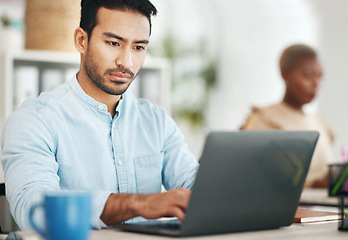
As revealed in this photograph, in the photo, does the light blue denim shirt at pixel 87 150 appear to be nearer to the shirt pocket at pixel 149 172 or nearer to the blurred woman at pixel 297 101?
the shirt pocket at pixel 149 172

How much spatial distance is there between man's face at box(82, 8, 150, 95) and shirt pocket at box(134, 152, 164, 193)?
8.9 inches

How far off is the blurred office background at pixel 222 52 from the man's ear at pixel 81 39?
11.2 ft

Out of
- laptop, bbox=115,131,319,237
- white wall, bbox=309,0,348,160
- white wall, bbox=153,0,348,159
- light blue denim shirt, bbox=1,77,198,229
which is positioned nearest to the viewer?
laptop, bbox=115,131,319,237

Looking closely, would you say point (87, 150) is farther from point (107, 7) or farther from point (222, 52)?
point (222, 52)

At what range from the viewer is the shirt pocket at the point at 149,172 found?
161cm

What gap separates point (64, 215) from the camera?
831mm

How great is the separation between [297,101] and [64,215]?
2.35 meters

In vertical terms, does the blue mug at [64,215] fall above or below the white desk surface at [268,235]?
above

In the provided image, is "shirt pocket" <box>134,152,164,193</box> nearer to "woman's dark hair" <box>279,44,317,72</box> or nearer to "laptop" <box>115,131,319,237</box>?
"laptop" <box>115,131,319,237</box>

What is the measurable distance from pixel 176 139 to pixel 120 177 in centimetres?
27

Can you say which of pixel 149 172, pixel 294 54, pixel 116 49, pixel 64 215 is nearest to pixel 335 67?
pixel 294 54

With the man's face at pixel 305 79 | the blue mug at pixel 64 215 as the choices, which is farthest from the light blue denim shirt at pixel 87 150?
the man's face at pixel 305 79

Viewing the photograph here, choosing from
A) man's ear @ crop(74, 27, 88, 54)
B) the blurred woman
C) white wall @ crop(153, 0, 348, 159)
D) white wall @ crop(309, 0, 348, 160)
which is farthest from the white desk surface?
white wall @ crop(153, 0, 348, 159)

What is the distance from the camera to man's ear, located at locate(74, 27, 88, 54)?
1.58 metres
